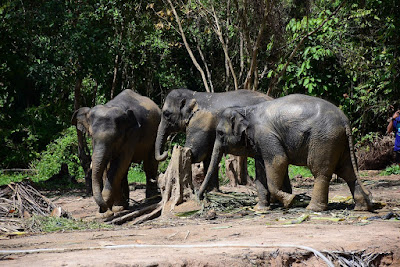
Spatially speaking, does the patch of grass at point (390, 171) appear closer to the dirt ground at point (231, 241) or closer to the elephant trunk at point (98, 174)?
the dirt ground at point (231, 241)

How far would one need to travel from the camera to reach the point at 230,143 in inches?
406

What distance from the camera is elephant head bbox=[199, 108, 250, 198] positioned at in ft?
33.1

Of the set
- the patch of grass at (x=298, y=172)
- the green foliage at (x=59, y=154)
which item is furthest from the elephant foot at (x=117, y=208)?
the patch of grass at (x=298, y=172)

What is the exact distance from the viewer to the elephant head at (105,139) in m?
10.2

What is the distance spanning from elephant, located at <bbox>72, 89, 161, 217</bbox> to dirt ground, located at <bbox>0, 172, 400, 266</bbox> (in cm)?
118

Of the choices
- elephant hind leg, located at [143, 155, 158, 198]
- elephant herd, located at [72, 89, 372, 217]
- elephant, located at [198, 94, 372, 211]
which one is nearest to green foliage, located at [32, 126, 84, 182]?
elephant hind leg, located at [143, 155, 158, 198]

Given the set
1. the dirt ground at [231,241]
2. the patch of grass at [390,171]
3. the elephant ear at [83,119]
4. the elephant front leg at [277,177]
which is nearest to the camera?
the dirt ground at [231,241]

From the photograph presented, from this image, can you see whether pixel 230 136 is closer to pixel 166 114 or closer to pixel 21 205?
pixel 166 114

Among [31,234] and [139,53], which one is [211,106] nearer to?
[31,234]

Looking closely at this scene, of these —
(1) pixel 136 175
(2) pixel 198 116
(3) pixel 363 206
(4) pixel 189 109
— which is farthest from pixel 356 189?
(1) pixel 136 175

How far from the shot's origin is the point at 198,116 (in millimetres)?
11609

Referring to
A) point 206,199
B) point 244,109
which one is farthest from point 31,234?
point 244,109

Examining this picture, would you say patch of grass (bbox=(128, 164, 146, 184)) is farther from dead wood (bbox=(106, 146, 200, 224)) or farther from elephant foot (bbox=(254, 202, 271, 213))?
elephant foot (bbox=(254, 202, 271, 213))

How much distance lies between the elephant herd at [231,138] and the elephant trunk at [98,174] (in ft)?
0.05
